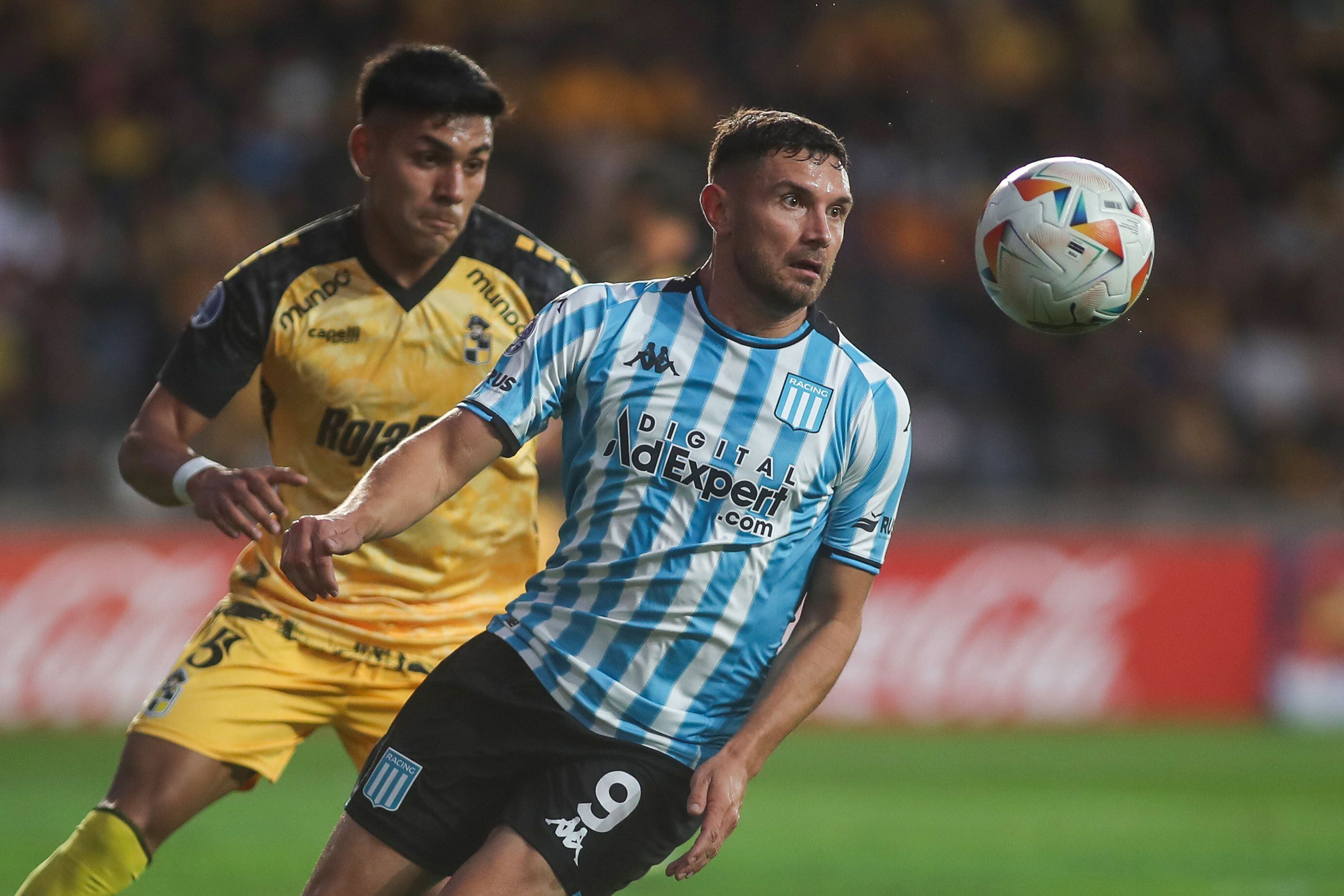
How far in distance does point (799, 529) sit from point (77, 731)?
869 cm

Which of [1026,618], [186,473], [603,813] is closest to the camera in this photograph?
[603,813]

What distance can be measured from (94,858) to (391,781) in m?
0.99

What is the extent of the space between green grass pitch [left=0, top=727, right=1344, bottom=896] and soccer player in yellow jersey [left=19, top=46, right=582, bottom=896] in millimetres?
2647

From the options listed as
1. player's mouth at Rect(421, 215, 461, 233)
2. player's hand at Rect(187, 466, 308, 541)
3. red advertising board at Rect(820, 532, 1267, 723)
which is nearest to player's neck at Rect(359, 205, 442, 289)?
player's mouth at Rect(421, 215, 461, 233)

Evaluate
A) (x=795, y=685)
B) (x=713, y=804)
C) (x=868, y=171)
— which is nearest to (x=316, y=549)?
(x=713, y=804)

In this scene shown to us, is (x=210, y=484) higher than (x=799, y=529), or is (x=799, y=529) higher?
(x=799, y=529)

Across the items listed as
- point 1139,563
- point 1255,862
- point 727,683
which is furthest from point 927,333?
point 727,683

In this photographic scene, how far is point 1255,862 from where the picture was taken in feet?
27.0

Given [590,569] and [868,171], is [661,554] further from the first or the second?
[868,171]

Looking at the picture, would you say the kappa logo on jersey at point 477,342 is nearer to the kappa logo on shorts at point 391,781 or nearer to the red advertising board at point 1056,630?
the kappa logo on shorts at point 391,781

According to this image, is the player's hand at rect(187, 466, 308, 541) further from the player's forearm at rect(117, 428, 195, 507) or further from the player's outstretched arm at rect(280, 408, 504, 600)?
the player's forearm at rect(117, 428, 195, 507)

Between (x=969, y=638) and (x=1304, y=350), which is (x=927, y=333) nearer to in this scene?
(x=969, y=638)

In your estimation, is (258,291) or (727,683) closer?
(727,683)

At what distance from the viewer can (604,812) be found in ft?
12.6
